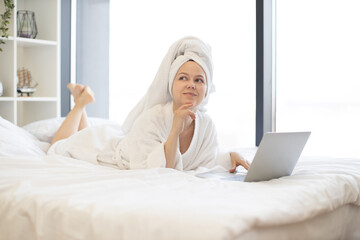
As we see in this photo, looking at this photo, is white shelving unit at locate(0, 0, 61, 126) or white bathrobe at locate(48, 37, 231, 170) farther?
white shelving unit at locate(0, 0, 61, 126)

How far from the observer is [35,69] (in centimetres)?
375

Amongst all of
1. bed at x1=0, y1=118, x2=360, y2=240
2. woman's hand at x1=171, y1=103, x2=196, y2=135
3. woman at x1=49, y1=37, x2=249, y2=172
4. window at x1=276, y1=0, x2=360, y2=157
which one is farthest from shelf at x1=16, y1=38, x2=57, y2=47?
woman's hand at x1=171, y1=103, x2=196, y2=135

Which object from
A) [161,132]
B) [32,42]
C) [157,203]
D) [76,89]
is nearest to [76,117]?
[76,89]

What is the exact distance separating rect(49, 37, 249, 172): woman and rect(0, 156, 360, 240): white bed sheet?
230mm

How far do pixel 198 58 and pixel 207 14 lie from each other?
137 cm

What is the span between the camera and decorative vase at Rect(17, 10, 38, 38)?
139 inches

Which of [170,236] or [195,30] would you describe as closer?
[170,236]

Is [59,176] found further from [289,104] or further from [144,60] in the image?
[144,60]

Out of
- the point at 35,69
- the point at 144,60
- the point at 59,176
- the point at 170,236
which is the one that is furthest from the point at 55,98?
the point at 170,236

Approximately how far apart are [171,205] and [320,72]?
1.98m

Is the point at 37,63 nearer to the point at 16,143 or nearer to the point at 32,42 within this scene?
the point at 32,42

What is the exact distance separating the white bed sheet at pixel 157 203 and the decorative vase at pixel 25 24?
2030 mm

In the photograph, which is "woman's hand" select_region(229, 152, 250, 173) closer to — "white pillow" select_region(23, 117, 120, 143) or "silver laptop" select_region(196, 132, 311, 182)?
"silver laptop" select_region(196, 132, 311, 182)

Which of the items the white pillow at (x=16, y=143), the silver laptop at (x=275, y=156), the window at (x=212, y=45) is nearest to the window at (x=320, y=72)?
the window at (x=212, y=45)
